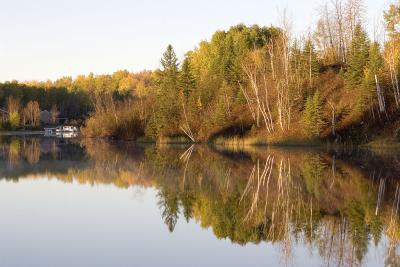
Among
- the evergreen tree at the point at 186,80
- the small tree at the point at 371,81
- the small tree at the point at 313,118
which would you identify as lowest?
the small tree at the point at 313,118

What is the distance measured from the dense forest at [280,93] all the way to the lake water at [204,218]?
23.4 metres

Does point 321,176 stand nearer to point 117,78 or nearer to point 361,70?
point 361,70

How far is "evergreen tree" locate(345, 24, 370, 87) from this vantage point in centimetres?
5088

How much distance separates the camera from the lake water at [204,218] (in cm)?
968

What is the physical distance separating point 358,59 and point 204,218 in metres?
41.6

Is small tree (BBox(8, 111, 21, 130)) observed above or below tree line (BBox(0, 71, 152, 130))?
below

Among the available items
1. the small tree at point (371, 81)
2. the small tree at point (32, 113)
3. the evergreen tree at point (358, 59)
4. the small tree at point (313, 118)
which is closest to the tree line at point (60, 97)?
the small tree at point (32, 113)

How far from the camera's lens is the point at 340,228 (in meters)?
11.7

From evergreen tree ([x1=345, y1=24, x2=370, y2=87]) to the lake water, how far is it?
94.6 ft

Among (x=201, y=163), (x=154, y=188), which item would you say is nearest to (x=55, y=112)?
(x=201, y=163)

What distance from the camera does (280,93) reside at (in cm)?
4834

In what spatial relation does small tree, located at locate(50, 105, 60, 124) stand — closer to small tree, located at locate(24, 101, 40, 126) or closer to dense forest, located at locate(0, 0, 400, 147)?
small tree, located at locate(24, 101, 40, 126)

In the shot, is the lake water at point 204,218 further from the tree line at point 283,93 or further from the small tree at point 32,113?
the small tree at point 32,113

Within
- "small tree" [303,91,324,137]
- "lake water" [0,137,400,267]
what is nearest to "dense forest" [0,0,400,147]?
"small tree" [303,91,324,137]
